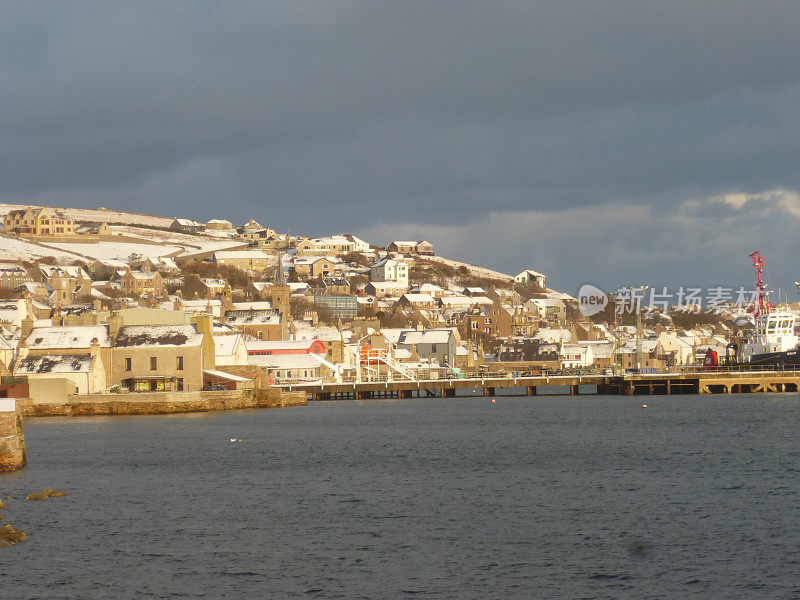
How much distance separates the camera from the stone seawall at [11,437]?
131ft

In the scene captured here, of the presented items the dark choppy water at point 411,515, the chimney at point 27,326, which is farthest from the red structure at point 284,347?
the dark choppy water at point 411,515

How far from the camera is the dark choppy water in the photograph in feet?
87.9

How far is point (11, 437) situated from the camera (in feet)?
139

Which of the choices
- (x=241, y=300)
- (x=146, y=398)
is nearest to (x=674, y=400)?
(x=146, y=398)

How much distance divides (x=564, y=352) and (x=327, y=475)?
10940 centimetres

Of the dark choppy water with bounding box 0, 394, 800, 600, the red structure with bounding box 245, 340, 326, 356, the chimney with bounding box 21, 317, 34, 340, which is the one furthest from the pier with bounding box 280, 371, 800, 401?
the dark choppy water with bounding box 0, 394, 800, 600

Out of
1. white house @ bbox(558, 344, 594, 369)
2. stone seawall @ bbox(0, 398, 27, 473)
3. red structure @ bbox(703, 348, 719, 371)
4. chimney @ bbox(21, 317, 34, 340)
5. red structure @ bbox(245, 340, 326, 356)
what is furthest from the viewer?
white house @ bbox(558, 344, 594, 369)

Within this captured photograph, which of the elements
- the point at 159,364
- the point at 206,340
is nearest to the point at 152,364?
the point at 159,364

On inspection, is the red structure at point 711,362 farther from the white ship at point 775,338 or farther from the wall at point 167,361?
the wall at point 167,361

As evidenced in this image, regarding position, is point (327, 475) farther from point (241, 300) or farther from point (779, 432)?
point (241, 300)

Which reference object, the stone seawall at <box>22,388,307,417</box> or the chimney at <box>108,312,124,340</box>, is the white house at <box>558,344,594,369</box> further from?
the chimney at <box>108,312,124,340</box>

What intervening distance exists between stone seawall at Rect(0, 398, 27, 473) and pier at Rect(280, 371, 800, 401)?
6387 centimetres

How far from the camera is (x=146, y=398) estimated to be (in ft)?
273

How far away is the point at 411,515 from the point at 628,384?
80.4 m
